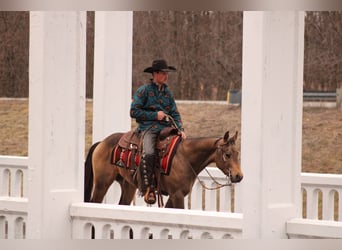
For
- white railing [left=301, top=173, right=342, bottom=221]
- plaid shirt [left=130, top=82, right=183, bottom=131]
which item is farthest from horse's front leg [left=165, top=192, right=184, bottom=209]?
white railing [left=301, top=173, right=342, bottom=221]

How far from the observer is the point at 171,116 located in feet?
31.4

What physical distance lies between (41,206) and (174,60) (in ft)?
81.8

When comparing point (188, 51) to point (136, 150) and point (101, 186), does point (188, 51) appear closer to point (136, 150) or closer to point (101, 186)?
point (101, 186)

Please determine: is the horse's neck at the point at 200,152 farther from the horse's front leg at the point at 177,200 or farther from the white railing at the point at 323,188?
the white railing at the point at 323,188

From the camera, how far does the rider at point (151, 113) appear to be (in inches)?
368

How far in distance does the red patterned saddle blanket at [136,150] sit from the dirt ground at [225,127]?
44.5ft

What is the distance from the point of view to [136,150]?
32.8 ft

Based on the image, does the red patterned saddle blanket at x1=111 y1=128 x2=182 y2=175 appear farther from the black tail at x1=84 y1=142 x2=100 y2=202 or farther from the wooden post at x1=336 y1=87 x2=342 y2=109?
the wooden post at x1=336 y1=87 x2=342 y2=109

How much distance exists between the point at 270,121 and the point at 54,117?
129cm

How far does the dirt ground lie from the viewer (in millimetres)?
23875

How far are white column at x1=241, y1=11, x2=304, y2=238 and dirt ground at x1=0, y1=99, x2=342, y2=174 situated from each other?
61.4 feet

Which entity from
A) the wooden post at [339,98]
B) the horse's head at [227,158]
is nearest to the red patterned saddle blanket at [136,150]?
the horse's head at [227,158]

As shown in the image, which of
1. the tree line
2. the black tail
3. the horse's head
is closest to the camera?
the horse's head

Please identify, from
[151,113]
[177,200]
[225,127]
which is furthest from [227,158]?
[225,127]
